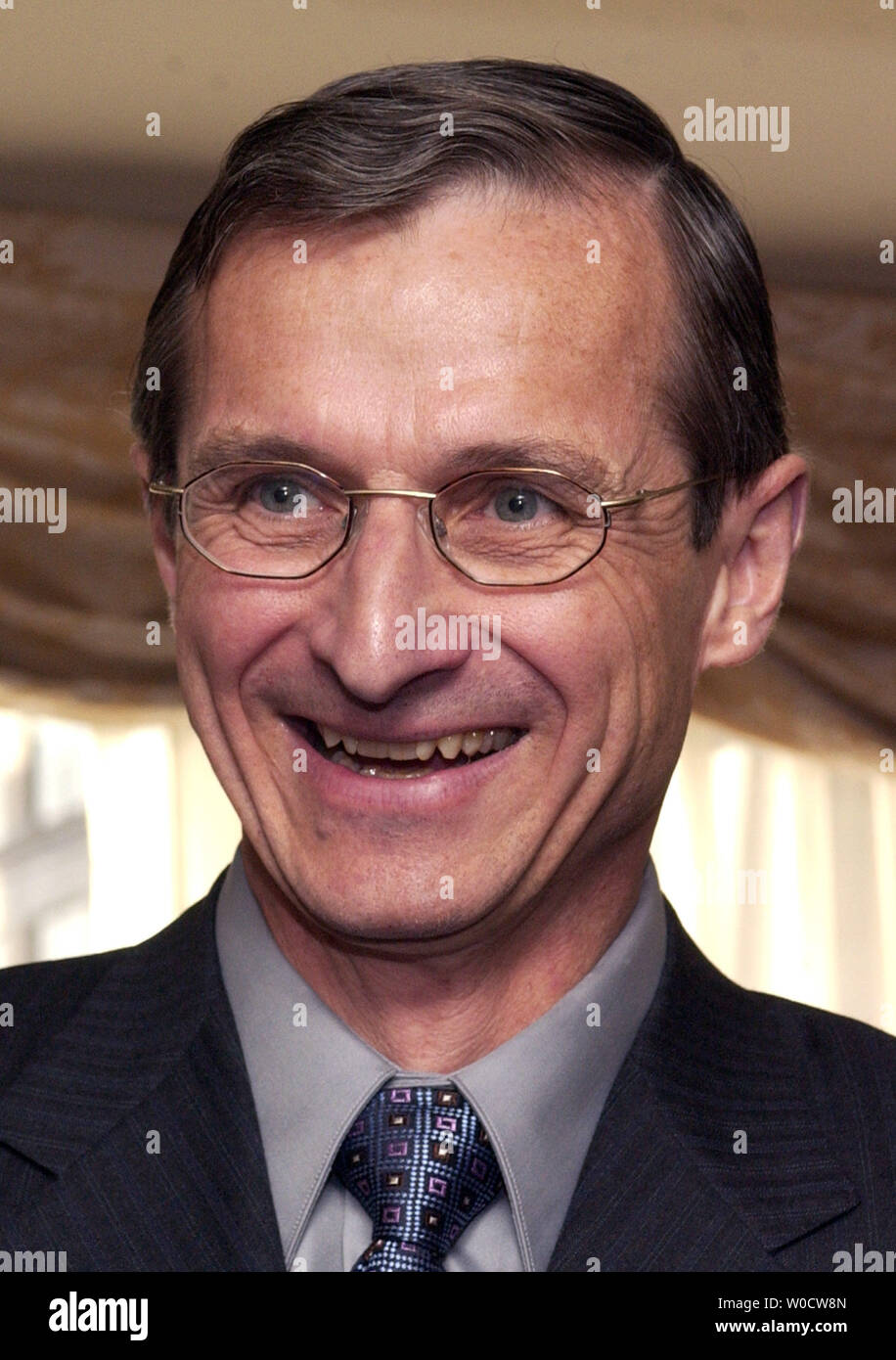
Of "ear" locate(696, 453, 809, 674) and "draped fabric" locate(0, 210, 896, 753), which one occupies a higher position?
"draped fabric" locate(0, 210, 896, 753)

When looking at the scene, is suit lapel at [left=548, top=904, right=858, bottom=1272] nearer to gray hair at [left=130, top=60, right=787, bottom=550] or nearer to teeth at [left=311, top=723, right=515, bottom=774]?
teeth at [left=311, top=723, right=515, bottom=774]

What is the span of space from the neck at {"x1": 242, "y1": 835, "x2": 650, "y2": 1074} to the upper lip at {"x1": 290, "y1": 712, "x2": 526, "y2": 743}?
0.51ft

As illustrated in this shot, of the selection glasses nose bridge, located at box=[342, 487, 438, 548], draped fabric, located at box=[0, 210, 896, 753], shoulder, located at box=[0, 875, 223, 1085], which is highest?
draped fabric, located at box=[0, 210, 896, 753]

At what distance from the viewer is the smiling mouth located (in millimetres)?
1563

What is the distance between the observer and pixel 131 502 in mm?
4156

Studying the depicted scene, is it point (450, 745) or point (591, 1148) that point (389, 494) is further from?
point (591, 1148)

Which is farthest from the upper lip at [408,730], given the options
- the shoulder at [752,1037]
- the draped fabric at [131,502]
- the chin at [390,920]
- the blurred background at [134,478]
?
the draped fabric at [131,502]

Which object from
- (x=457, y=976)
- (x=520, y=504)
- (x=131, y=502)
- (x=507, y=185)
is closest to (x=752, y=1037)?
(x=457, y=976)

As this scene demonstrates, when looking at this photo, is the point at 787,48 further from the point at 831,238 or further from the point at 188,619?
the point at 188,619

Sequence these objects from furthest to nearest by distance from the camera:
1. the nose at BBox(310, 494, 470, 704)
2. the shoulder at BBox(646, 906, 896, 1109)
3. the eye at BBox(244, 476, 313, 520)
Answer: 1. the shoulder at BBox(646, 906, 896, 1109)
2. the eye at BBox(244, 476, 313, 520)
3. the nose at BBox(310, 494, 470, 704)

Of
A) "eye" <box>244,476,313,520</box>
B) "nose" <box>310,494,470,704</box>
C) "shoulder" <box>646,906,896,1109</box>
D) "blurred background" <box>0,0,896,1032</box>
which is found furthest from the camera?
"blurred background" <box>0,0,896,1032</box>

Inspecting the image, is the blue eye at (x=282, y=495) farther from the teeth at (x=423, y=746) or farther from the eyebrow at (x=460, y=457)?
the teeth at (x=423, y=746)

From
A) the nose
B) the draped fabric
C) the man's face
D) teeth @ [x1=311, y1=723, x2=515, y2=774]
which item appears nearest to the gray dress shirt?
the man's face

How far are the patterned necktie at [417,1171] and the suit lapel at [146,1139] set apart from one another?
0.27 ft
